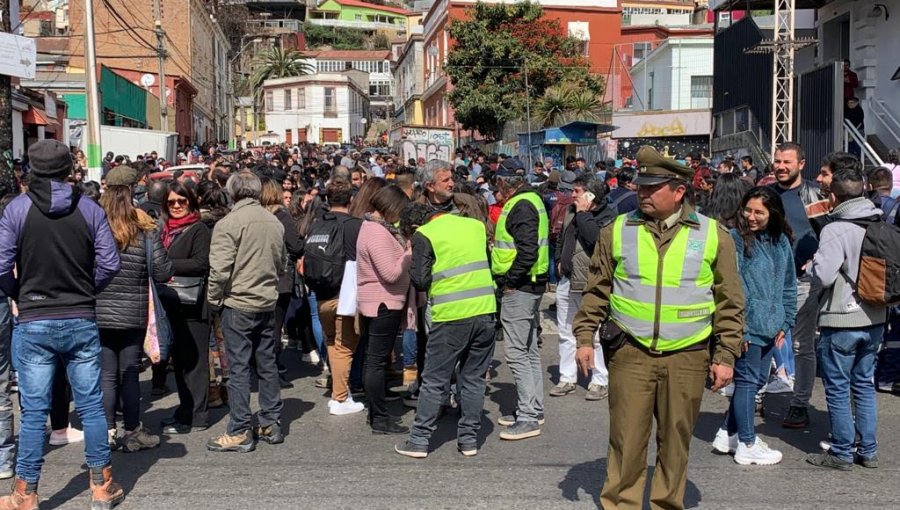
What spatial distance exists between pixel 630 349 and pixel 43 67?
41423 mm

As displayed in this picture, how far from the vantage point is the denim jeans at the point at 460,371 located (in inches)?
238

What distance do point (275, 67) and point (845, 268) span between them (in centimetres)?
8131

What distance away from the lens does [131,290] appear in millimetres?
6004

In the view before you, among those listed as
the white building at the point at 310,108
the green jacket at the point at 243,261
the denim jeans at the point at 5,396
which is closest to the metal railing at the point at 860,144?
the green jacket at the point at 243,261

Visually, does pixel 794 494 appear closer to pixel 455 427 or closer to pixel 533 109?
pixel 455 427

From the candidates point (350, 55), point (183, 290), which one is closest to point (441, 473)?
point (183, 290)

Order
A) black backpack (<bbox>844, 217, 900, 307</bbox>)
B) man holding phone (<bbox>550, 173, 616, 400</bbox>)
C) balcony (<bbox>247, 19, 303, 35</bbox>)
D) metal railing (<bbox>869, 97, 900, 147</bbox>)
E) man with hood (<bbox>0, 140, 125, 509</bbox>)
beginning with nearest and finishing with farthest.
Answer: man with hood (<bbox>0, 140, 125, 509</bbox>) < black backpack (<bbox>844, 217, 900, 307</bbox>) < man holding phone (<bbox>550, 173, 616, 400</bbox>) < metal railing (<bbox>869, 97, 900, 147</bbox>) < balcony (<bbox>247, 19, 303, 35</bbox>)

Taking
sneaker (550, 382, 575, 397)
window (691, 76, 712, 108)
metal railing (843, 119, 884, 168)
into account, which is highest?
window (691, 76, 712, 108)

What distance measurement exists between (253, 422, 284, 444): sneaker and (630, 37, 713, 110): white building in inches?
1142

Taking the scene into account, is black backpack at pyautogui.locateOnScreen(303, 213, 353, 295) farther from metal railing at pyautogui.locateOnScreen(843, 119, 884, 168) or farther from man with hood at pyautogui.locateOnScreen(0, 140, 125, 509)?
metal railing at pyautogui.locateOnScreen(843, 119, 884, 168)

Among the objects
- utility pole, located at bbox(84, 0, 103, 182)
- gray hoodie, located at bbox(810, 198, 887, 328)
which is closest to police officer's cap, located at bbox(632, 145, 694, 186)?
gray hoodie, located at bbox(810, 198, 887, 328)

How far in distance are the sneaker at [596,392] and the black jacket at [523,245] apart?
155 cm

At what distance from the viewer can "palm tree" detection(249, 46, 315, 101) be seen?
83188 mm

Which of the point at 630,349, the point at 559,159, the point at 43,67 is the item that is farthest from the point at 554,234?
the point at 43,67
